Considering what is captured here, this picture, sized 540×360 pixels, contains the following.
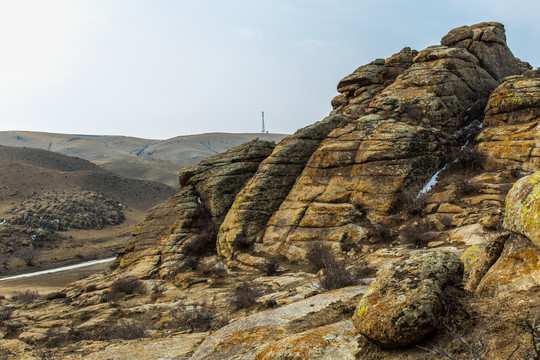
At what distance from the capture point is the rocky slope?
3988 millimetres

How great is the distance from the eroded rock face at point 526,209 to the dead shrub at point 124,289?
17274 millimetres

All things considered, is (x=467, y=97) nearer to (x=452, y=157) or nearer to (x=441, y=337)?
(x=452, y=157)

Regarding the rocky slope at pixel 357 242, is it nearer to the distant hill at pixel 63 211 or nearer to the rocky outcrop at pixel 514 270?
the rocky outcrop at pixel 514 270

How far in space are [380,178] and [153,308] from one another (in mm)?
12765

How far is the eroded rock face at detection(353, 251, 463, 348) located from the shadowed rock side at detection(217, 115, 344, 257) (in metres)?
14.6

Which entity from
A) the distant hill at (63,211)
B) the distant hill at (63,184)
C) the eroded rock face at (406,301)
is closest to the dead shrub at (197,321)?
the eroded rock face at (406,301)

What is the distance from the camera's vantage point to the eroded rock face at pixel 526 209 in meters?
4.02

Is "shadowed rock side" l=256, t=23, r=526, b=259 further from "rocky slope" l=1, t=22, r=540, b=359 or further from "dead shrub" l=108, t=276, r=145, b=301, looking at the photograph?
"dead shrub" l=108, t=276, r=145, b=301

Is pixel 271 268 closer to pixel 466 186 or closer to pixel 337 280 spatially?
pixel 337 280

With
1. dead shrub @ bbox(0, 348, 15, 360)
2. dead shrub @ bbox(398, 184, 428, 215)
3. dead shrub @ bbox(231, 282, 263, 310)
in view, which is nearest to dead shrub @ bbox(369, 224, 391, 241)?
dead shrub @ bbox(398, 184, 428, 215)

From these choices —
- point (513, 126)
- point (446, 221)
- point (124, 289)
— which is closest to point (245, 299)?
point (446, 221)

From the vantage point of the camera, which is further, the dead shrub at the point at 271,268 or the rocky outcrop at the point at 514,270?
the dead shrub at the point at 271,268

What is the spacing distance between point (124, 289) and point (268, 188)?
9977 millimetres

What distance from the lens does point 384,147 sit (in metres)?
17.5
